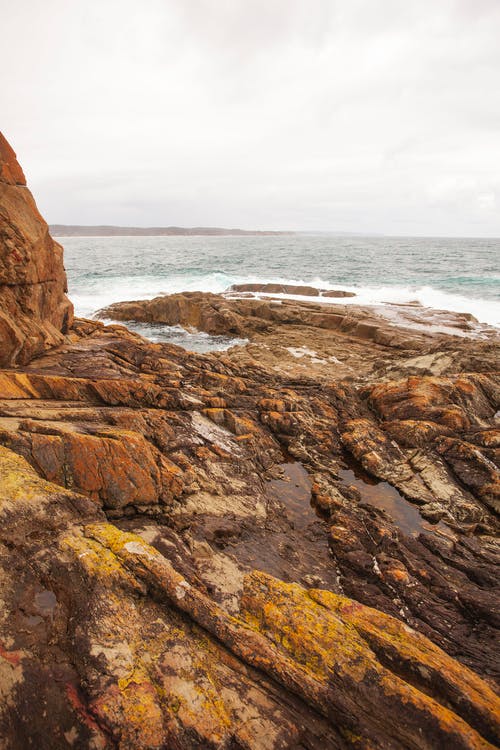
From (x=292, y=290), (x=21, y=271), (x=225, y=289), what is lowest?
(x=225, y=289)

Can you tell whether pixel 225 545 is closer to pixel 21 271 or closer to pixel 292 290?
pixel 21 271

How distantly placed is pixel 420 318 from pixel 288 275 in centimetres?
3322

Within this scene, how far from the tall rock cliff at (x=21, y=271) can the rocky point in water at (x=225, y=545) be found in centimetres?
8

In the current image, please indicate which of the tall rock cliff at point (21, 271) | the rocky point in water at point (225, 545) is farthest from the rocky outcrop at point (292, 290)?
the tall rock cliff at point (21, 271)

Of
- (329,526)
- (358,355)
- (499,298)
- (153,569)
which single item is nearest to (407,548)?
(329,526)

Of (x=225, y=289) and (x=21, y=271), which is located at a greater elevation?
(x=21, y=271)

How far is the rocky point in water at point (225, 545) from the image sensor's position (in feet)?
13.2

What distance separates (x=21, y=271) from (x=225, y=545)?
10.4 meters

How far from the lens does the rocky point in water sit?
4020 millimetres

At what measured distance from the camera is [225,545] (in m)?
7.77

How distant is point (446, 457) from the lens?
A: 12461 millimetres

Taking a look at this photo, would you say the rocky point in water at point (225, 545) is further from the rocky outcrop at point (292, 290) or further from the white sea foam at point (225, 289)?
the rocky outcrop at point (292, 290)

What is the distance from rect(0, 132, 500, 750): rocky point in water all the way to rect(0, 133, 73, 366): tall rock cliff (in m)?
0.08

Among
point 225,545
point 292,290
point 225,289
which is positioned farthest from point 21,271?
point 225,289
